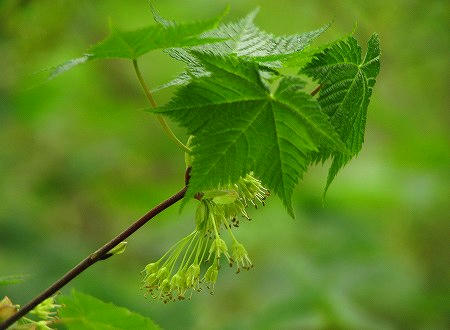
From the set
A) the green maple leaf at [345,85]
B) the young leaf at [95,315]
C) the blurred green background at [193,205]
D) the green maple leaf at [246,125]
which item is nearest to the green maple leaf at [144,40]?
the green maple leaf at [246,125]

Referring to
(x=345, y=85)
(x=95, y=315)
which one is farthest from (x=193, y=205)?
(x=345, y=85)

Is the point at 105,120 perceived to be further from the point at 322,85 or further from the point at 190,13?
the point at 322,85

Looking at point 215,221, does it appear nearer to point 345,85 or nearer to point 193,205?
point 345,85

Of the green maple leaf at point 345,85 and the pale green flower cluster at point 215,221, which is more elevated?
the green maple leaf at point 345,85

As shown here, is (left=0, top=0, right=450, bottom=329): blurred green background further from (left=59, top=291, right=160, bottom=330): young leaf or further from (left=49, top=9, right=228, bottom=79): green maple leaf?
(left=49, top=9, right=228, bottom=79): green maple leaf

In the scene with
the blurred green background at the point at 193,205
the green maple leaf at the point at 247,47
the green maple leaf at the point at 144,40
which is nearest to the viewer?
the green maple leaf at the point at 144,40

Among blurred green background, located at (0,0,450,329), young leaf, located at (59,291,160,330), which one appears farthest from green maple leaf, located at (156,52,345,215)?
blurred green background, located at (0,0,450,329)

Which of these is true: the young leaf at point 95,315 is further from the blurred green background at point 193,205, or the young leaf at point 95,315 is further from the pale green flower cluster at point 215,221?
the blurred green background at point 193,205
